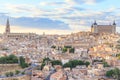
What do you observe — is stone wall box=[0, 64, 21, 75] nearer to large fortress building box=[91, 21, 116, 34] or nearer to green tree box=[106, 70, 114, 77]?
green tree box=[106, 70, 114, 77]

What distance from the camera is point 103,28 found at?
59.1m

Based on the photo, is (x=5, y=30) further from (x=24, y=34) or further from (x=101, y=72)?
(x=101, y=72)

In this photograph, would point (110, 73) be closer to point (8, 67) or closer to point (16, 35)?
point (8, 67)

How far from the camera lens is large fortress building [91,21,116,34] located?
57.7 meters

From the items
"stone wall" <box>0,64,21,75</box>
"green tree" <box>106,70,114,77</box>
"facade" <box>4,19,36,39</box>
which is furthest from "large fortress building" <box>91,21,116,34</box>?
"green tree" <box>106,70,114,77</box>

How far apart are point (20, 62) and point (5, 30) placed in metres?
37.5

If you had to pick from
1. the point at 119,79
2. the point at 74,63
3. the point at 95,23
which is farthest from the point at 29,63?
the point at 95,23

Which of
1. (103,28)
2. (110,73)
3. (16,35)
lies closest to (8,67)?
(110,73)

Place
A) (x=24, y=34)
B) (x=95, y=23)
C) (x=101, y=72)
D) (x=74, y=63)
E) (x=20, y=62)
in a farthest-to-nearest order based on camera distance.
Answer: (x=24, y=34) < (x=95, y=23) < (x=20, y=62) < (x=74, y=63) < (x=101, y=72)

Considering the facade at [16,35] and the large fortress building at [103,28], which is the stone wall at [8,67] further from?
the facade at [16,35]

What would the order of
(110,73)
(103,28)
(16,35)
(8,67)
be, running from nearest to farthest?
(110,73)
(8,67)
(103,28)
(16,35)

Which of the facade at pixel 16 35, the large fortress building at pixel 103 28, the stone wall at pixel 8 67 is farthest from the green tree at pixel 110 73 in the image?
Result: the facade at pixel 16 35

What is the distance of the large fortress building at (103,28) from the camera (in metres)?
57.7

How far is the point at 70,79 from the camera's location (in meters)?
14.5
